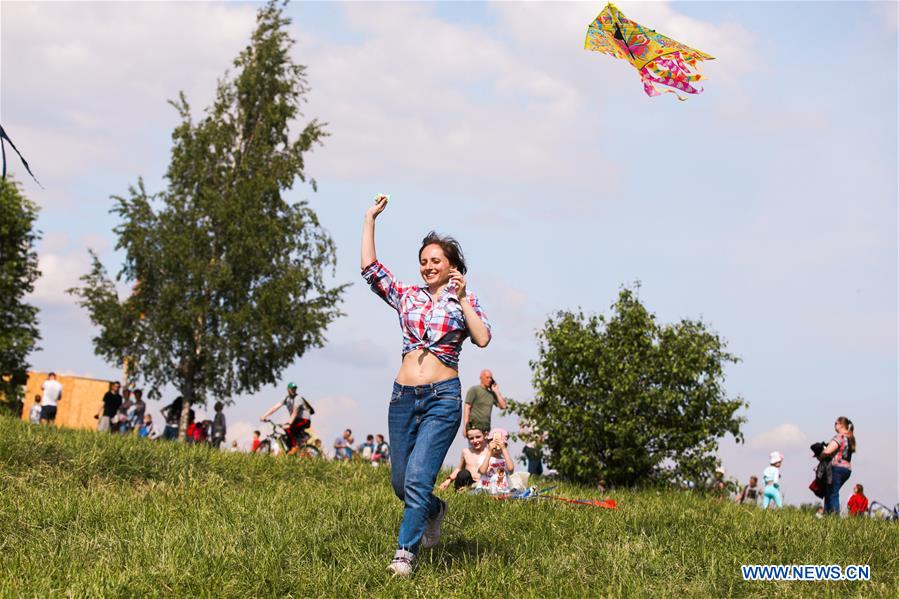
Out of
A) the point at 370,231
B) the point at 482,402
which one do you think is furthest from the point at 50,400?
the point at 370,231

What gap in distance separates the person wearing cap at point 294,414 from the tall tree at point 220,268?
12.1m

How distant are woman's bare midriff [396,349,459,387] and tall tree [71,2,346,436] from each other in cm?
2643

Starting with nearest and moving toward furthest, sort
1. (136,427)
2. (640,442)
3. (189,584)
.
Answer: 1. (189,584)
2. (640,442)
3. (136,427)

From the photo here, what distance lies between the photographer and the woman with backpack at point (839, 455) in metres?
15.4

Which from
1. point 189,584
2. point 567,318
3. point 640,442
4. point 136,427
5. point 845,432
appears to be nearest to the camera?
point 189,584

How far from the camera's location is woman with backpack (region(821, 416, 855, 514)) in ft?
50.5

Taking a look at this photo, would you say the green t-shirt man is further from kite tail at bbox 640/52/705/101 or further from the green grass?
kite tail at bbox 640/52/705/101

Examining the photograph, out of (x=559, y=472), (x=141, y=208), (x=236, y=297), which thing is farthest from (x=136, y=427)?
(x=559, y=472)

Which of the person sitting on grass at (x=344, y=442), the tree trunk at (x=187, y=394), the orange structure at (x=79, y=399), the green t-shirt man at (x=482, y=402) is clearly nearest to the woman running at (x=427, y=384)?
the green t-shirt man at (x=482, y=402)

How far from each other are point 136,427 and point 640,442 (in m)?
14.8

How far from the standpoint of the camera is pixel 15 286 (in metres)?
37.3

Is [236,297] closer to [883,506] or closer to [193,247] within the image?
[193,247]

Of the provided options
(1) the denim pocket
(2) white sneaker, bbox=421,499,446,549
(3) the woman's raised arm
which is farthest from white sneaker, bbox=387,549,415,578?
(3) the woman's raised arm

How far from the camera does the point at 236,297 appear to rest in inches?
1304
